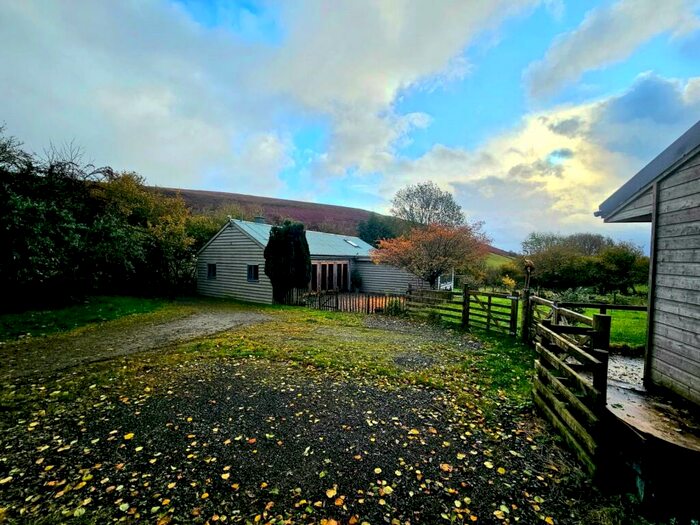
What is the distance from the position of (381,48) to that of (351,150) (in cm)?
1116

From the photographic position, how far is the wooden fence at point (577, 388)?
3.14 meters

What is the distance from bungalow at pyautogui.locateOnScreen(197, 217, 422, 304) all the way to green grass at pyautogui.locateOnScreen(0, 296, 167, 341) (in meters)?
4.50

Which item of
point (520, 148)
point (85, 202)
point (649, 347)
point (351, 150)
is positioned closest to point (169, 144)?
point (85, 202)

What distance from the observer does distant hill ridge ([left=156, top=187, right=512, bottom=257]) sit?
4304 cm

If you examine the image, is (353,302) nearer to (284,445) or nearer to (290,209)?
(284,445)

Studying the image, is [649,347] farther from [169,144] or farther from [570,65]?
[169,144]

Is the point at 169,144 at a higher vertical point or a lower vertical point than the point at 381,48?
lower

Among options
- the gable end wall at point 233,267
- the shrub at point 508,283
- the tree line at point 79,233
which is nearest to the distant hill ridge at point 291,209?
the shrub at point 508,283

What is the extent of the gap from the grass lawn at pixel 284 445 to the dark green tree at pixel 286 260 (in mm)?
9264

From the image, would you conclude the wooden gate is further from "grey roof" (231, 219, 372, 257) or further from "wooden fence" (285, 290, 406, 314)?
"grey roof" (231, 219, 372, 257)

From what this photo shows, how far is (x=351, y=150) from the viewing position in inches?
878

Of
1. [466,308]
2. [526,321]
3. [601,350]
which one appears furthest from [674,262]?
[466,308]

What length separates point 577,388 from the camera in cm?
366

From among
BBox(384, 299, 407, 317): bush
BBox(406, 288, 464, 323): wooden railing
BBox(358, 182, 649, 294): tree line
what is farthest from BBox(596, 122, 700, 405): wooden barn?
BBox(384, 299, 407, 317): bush
